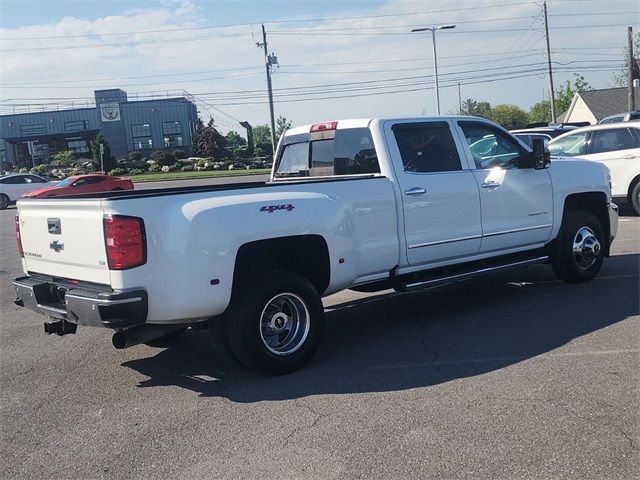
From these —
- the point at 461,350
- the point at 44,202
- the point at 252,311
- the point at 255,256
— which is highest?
the point at 44,202

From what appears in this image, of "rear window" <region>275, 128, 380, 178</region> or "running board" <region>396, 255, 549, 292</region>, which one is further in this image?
"rear window" <region>275, 128, 380, 178</region>

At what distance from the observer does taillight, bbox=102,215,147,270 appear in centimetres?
473

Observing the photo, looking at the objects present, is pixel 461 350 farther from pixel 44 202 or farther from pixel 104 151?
pixel 104 151

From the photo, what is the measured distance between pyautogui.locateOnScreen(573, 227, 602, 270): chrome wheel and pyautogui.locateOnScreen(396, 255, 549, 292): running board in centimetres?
48

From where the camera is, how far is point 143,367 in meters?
5.95

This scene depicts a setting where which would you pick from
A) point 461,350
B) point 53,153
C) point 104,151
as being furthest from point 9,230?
point 53,153

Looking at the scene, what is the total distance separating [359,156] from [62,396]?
11.4ft

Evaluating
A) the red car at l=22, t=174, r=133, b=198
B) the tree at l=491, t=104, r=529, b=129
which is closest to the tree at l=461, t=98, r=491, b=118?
the tree at l=491, t=104, r=529, b=129

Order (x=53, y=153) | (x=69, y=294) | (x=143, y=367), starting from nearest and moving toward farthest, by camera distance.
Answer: (x=69, y=294) → (x=143, y=367) → (x=53, y=153)

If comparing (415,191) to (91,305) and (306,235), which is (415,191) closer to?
(306,235)

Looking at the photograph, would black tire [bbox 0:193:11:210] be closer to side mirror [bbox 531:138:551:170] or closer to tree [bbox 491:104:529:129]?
side mirror [bbox 531:138:551:170]

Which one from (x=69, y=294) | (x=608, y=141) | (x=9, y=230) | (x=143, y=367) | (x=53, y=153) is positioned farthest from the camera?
(x=53, y=153)

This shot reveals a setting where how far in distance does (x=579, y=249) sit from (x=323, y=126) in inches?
131

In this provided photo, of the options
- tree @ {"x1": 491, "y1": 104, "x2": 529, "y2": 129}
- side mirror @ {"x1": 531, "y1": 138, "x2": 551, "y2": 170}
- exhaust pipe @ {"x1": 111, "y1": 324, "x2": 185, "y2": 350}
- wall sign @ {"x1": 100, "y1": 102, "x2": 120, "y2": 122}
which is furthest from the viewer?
tree @ {"x1": 491, "y1": 104, "x2": 529, "y2": 129}
